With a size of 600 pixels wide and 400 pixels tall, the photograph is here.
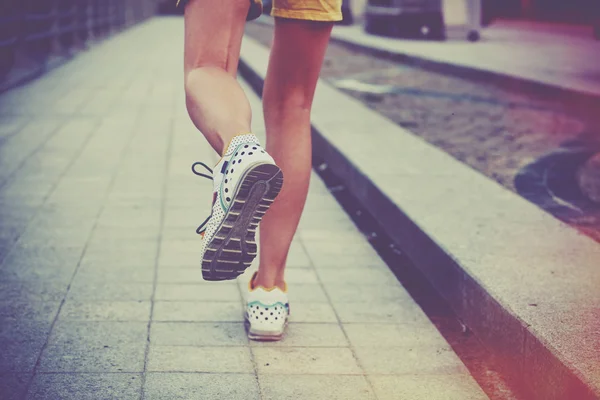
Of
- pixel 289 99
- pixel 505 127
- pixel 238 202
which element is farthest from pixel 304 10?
pixel 505 127

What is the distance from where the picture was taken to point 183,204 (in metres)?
3.90

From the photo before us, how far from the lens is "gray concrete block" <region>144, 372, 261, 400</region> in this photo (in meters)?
1.99

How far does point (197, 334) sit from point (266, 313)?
224mm

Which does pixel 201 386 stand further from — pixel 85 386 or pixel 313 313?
pixel 313 313

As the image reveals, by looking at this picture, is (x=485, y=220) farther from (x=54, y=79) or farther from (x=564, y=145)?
(x=54, y=79)

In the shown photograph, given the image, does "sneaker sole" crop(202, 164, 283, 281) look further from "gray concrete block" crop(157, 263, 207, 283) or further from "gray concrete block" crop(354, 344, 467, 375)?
"gray concrete block" crop(157, 263, 207, 283)

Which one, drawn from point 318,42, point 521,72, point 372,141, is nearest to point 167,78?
point 521,72

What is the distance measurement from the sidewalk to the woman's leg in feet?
18.1

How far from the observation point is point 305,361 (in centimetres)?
223

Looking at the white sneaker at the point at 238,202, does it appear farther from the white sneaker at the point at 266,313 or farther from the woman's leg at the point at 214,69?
the white sneaker at the point at 266,313

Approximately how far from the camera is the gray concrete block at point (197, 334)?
232 centimetres

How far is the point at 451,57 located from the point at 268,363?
9603 mm

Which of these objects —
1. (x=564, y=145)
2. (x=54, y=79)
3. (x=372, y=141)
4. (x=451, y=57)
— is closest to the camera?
(x=372, y=141)

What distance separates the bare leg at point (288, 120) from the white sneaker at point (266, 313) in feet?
0.11
